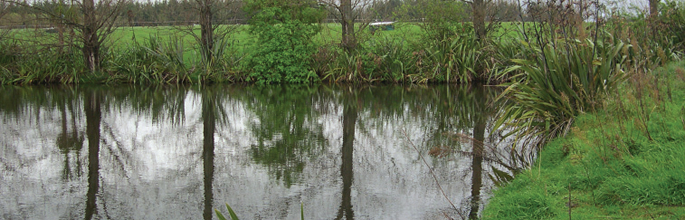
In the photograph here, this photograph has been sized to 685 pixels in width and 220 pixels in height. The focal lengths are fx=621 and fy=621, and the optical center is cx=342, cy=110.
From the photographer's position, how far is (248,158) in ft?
28.1

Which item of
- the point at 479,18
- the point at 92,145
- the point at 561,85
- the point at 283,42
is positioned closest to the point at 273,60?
the point at 283,42

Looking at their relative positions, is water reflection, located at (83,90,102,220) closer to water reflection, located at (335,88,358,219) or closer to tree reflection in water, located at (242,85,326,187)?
tree reflection in water, located at (242,85,326,187)

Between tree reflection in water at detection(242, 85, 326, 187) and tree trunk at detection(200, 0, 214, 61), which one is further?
tree trunk at detection(200, 0, 214, 61)

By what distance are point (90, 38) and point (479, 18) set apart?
1328cm

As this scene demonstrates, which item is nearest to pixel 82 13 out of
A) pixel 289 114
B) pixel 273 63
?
pixel 273 63

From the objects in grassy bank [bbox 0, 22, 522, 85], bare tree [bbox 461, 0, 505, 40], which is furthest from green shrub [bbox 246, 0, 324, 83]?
bare tree [bbox 461, 0, 505, 40]

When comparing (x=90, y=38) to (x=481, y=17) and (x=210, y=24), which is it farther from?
(x=481, y=17)

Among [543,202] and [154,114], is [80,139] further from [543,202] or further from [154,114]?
[543,202]

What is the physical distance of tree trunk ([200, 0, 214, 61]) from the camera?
21.2 m

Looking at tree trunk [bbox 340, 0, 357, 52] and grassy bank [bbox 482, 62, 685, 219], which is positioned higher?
tree trunk [bbox 340, 0, 357, 52]

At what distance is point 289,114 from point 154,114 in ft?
9.35

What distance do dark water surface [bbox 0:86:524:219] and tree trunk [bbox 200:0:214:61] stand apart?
6283 mm

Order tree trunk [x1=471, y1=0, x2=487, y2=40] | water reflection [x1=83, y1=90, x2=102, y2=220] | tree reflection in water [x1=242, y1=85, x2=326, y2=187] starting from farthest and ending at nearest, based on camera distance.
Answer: tree trunk [x1=471, y1=0, x2=487, y2=40] < tree reflection in water [x1=242, y1=85, x2=326, y2=187] < water reflection [x1=83, y1=90, x2=102, y2=220]

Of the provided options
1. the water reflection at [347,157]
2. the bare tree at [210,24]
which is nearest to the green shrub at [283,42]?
the bare tree at [210,24]
